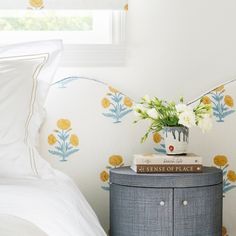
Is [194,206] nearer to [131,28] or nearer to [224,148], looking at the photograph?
[224,148]

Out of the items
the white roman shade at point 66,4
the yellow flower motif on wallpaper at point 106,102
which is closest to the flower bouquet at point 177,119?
the yellow flower motif on wallpaper at point 106,102

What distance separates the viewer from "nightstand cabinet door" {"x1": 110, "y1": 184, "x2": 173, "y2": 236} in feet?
7.82

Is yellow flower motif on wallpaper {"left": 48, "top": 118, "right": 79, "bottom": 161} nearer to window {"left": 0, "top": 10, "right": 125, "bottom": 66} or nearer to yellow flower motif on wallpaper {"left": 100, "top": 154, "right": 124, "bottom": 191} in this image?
yellow flower motif on wallpaper {"left": 100, "top": 154, "right": 124, "bottom": 191}

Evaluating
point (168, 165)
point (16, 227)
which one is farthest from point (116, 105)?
point (16, 227)

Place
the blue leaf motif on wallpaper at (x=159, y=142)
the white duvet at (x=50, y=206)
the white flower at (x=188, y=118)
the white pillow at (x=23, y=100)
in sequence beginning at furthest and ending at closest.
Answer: the blue leaf motif on wallpaper at (x=159, y=142) < the white flower at (x=188, y=118) < the white pillow at (x=23, y=100) < the white duvet at (x=50, y=206)

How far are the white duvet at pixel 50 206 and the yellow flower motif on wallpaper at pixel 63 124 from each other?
0.39 meters

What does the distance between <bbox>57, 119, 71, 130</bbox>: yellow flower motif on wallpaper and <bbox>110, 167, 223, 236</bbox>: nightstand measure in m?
0.49

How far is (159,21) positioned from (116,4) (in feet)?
0.75

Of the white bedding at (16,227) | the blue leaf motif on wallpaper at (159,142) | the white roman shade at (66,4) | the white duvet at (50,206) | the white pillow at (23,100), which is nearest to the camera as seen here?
the white bedding at (16,227)

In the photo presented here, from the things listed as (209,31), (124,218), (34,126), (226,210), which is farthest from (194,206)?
(209,31)

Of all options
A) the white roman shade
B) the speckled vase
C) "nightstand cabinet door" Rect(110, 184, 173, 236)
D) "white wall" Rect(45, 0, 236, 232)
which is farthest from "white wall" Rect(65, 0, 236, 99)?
"nightstand cabinet door" Rect(110, 184, 173, 236)

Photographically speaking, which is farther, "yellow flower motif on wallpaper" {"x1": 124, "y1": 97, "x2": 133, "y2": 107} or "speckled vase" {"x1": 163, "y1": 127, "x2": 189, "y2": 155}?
"yellow flower motif on wallpaper" {"x1": 124, "y1": 97, "x2": 133, "y2": 107}

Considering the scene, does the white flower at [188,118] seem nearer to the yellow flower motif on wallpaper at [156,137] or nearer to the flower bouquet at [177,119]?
the flower bouquet at [177,119]

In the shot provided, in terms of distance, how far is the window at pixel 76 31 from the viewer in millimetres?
2820
